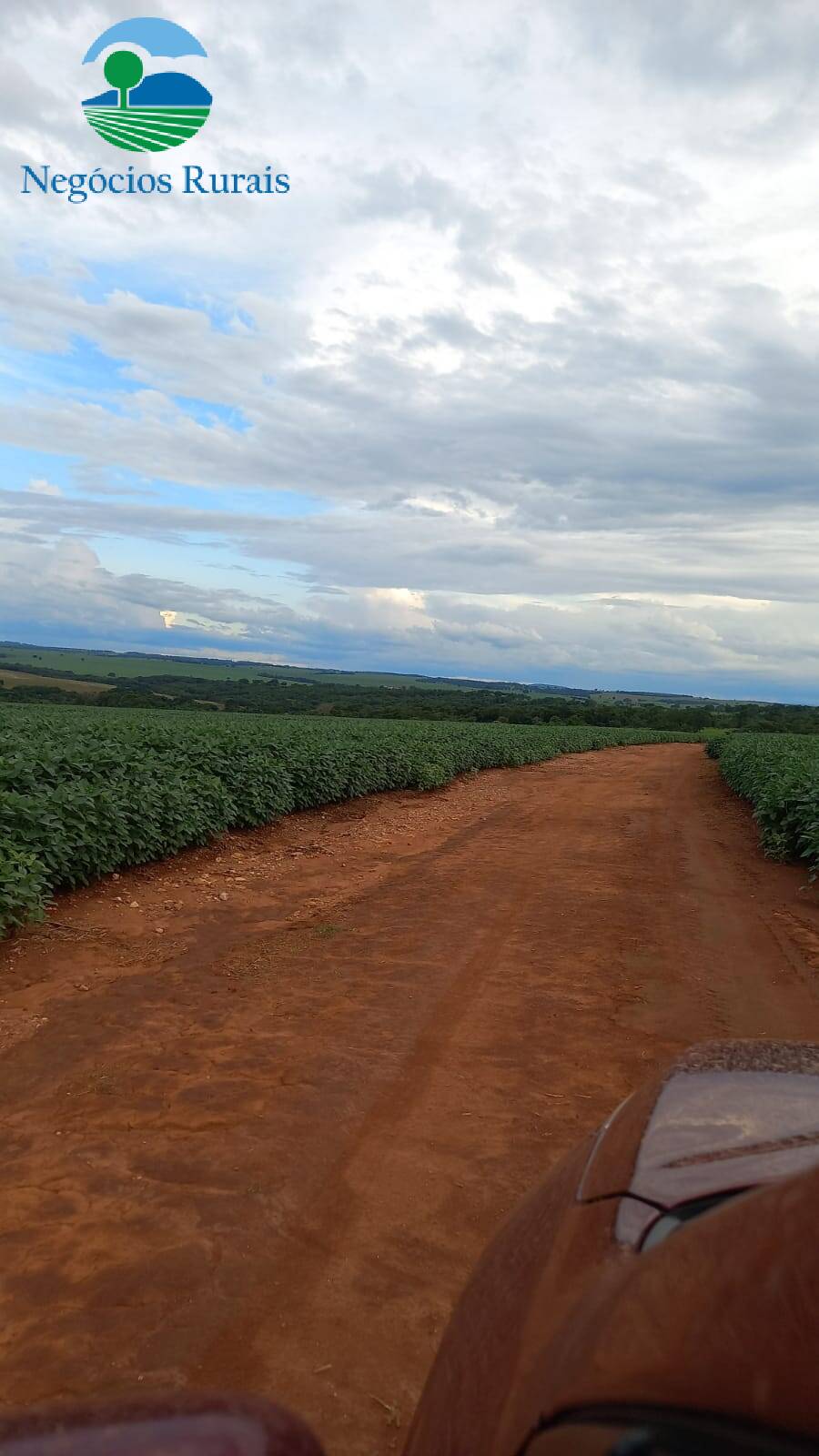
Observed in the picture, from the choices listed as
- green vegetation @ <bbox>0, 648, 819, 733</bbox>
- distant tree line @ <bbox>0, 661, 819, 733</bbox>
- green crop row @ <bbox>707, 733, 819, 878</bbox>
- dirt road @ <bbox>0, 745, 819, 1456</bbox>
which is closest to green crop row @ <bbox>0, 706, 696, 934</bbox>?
dirt road @ <bbox>0, 745, 819, 1456</bbox>

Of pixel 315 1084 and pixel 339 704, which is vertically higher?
pixel 339 704

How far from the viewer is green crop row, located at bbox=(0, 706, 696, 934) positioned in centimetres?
772

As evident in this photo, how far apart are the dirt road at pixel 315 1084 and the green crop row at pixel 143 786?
0.42m

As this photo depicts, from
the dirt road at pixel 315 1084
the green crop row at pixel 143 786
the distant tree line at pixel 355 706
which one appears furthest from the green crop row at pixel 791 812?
the distant tree line at pixel 355 706

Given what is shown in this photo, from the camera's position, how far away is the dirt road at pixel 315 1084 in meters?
2.80

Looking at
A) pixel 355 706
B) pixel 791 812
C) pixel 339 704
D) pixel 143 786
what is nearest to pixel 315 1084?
pixel 143 786

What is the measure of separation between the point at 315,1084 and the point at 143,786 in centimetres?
601

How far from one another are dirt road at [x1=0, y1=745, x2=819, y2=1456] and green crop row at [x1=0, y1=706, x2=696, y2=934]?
420mm

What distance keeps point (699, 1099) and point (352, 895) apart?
754 centimetres

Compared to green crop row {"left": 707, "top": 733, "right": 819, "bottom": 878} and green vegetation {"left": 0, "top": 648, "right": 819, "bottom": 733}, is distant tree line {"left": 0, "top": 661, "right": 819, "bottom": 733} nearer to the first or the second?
green vegetation {"left": 0, "top": 648, "right": 819, "bottom": 733}

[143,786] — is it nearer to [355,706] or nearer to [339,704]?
[355,706]

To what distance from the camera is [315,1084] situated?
4555 millimetres

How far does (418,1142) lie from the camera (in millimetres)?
4020

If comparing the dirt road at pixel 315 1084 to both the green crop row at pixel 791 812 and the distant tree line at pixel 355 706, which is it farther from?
the distant tree line at pixel 355 706
